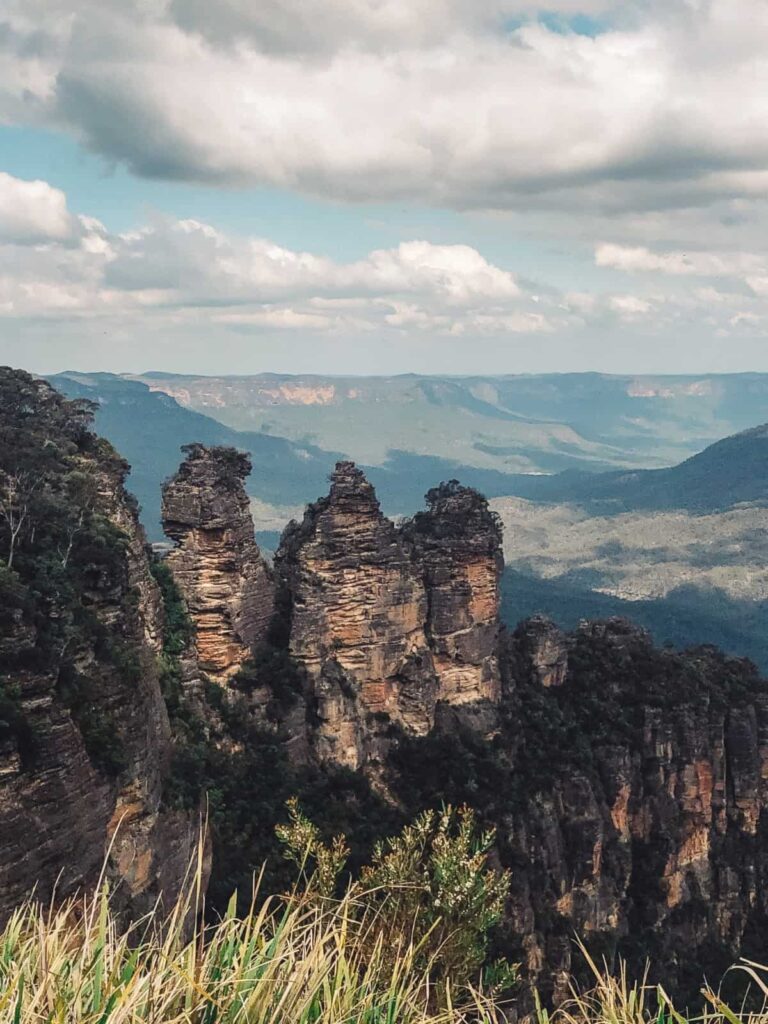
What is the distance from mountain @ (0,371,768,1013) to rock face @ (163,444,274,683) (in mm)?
103

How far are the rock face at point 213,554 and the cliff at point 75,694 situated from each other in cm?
420

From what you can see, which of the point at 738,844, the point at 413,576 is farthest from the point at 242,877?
the point at 738,844

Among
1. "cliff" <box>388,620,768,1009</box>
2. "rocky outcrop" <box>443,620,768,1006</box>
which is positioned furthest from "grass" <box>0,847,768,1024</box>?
"rocky outcrop" <box>443,620,768,1006</box>

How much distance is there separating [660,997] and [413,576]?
108 feet

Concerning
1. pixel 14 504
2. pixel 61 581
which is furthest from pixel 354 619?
pixel 61 581

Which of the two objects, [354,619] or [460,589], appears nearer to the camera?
[354,619]

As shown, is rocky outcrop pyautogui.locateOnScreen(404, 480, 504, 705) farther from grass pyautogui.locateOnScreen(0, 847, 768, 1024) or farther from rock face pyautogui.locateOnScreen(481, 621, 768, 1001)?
grass pyautogui.locateOnScreen(0, 847, 768, 1024)

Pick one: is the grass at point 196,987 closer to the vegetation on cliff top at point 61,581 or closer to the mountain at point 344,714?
the mountain at point 344,714

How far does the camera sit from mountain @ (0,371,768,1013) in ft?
67.3

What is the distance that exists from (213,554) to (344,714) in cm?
920

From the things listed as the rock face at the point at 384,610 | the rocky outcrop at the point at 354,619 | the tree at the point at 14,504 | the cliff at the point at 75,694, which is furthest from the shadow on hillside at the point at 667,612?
the tree at the point at 14,504

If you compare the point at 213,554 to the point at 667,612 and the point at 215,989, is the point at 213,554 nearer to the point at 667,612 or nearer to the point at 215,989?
the point at 215,989

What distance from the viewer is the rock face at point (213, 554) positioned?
111 feet

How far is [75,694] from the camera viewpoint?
66.5ft
